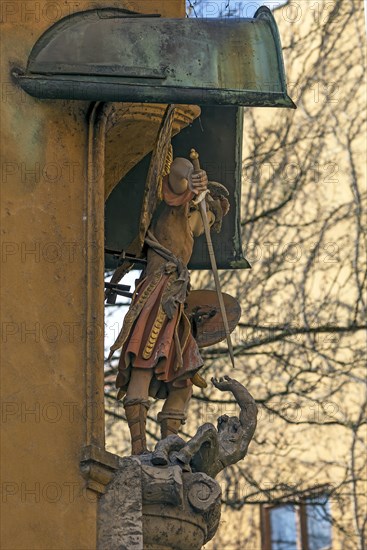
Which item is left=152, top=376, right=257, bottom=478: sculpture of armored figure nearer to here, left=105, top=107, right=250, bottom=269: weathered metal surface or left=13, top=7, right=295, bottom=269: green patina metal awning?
left=13, top=7, right=295, bottom=269: green patina metal awning

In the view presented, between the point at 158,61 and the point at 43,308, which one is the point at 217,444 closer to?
the point at 43,308

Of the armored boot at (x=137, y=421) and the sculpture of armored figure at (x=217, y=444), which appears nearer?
the sculpture of armored figure at (x=217, y=444)

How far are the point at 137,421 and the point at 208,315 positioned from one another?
1134 mm

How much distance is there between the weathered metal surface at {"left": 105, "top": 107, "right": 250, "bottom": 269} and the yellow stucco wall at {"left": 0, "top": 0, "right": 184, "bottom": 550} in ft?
7.12

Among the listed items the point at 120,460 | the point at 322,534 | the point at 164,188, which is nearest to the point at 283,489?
the point at 322,534

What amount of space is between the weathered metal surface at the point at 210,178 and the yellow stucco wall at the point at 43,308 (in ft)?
7.12

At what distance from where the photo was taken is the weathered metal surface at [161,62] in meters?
11.9

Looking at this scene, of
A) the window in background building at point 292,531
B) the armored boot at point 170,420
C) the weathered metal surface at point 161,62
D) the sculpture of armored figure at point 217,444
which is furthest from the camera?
the window in background building at point 292,531

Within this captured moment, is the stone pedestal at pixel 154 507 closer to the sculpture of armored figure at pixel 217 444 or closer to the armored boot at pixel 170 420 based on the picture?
the sculpture of armored figure at pixel 217 444

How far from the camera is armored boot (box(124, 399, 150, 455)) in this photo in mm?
12461

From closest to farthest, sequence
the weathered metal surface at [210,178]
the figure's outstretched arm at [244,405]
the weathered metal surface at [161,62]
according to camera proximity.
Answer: the weathered metal surface at [161,62], the figure's outstretched arm at [244,405], the weathered metal surface at [210,178]

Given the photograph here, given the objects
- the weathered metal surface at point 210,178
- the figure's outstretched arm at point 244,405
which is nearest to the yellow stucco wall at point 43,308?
the figure's outstretched arm at point 244,405

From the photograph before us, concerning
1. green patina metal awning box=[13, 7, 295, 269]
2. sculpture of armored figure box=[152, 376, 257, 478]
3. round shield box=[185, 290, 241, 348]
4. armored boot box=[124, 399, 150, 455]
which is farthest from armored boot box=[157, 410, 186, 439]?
green patina metal awning box=[13, 7, 295, 269]

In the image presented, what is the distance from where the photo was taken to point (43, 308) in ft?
38.1
